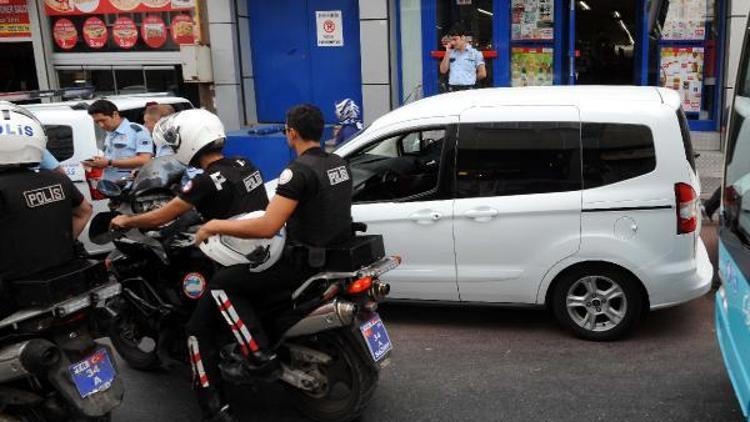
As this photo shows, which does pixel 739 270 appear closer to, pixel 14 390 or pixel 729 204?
pixel 729 204

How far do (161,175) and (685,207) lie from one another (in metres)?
3.32

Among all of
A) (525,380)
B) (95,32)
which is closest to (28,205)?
(525,380)

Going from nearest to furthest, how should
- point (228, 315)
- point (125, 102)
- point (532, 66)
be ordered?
point (228, 315) < point (125, 102) < point (532, 66)

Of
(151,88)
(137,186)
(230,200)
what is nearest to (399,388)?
(230,200)

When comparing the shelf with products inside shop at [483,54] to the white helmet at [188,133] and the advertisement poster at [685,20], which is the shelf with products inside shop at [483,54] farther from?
the white helmet at [188,133]

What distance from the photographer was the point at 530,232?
207 inches

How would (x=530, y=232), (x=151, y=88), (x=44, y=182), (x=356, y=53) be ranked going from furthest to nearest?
(x=151, y=88), (x=356, y=53), (x=530, y=232), (x=44, y=182)

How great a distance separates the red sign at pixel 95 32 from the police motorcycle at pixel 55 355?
1172cm

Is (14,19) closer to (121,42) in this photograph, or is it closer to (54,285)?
(121,42)

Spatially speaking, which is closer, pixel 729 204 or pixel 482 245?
pixel 729 204

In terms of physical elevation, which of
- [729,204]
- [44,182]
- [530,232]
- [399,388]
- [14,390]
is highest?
[44,182]

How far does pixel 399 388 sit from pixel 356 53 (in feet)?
27.6

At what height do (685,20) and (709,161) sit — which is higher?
(685,20)

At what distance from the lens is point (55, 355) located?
3.70m
